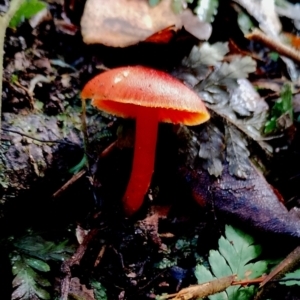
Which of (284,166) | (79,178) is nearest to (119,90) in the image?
(79,178)

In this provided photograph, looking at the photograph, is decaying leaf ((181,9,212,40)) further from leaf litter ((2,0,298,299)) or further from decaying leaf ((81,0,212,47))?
leaf litter ((2,0,298,299))

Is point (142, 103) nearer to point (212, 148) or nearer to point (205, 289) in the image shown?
point (212, 148)

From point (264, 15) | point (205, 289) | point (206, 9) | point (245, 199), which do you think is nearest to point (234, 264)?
point (205, 289)

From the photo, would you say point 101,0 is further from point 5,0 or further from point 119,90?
point 119,90

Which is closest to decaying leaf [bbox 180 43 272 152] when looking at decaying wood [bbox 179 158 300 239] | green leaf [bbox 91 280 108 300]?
decaying wood [bbox 179 158 300 239]

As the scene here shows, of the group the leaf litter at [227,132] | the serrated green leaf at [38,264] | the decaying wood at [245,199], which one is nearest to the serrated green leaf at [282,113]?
the leaf litter at [227,132]
